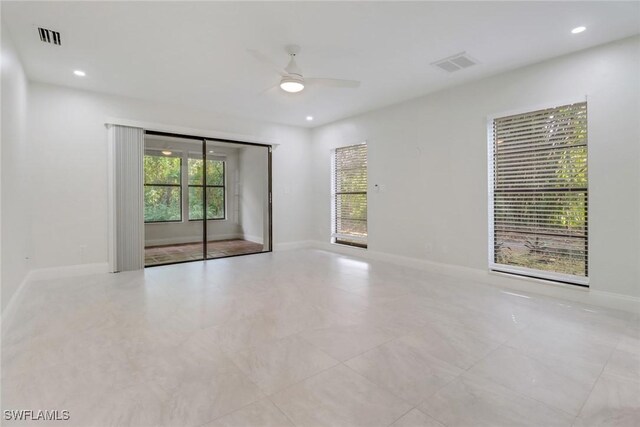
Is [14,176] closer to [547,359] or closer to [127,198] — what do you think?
[127,198]

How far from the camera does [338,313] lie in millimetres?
3189

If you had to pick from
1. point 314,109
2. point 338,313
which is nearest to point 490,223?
point 338,313

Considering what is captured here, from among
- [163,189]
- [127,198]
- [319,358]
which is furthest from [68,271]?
[319,358]

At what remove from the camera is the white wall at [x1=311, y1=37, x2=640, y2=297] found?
3.29 meters

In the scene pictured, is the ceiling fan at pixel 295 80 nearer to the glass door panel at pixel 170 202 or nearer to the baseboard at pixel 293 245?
the glass door panel at pixel 170 202

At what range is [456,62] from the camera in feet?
12.7

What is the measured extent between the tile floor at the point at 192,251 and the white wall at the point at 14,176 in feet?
6.44

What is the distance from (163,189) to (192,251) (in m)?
1.57

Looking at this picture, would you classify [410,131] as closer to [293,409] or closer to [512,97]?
[512,97]

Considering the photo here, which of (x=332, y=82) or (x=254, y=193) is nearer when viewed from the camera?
(x=332, y=82)

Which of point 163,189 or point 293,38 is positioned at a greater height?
point 293,38

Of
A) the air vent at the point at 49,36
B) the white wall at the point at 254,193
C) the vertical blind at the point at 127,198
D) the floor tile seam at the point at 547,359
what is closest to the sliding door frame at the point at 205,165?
the white wall at the point at 254,193

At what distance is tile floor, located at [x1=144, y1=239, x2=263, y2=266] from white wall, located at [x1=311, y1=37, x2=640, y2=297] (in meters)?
1.90

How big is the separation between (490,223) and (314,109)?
3.70 meters
